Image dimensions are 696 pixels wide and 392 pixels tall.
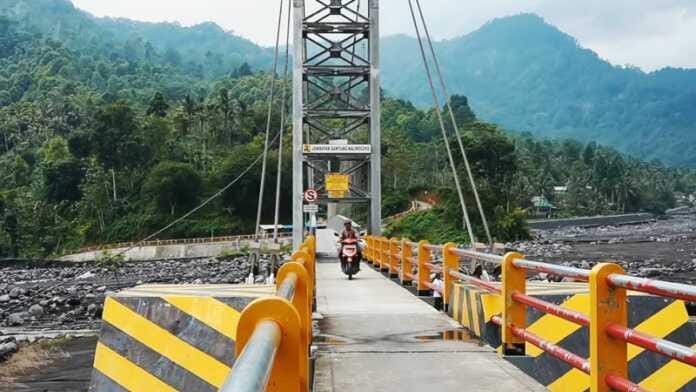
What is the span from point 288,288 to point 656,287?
1.40 meters

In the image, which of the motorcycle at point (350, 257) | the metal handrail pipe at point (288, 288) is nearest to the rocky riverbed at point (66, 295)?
the motorcycle at point (350, 257)

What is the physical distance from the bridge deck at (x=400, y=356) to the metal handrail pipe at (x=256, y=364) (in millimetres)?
2318

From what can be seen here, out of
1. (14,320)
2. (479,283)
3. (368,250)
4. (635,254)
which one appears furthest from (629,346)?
(635,254)

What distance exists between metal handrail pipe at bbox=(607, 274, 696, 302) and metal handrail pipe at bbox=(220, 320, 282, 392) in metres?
1.37

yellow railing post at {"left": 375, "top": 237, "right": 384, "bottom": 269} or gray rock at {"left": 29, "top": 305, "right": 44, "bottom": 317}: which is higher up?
yellow railing post at {"left": 375, "top": 237, "right": 384, "bottom": 269}

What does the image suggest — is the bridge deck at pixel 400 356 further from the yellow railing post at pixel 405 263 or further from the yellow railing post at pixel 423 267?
the yellow railing post at pixel 405 263

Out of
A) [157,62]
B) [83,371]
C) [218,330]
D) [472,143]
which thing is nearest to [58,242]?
[472,143]

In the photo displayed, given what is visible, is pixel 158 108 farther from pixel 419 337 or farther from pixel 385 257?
pixel 419 337

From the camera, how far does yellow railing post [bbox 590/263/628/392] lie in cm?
320

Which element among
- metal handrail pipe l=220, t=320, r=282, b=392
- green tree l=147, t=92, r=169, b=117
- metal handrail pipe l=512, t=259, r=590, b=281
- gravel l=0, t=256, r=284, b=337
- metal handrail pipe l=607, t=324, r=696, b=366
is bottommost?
gravel l=0, t=256, r=284, b=337

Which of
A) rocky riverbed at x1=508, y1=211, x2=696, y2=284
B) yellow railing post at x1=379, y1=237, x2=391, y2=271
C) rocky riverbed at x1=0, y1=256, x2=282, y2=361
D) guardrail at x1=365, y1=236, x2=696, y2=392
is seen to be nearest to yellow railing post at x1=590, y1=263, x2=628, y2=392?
guardrail at x1=365, y1=236, x2=696, y2=392

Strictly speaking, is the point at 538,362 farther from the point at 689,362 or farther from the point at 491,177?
the point at 491,177

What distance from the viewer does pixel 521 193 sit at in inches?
3346

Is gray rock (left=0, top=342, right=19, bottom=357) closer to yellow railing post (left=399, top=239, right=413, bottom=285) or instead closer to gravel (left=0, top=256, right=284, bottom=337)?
gravel (left=0, top=256, right=284, bottom=337)
